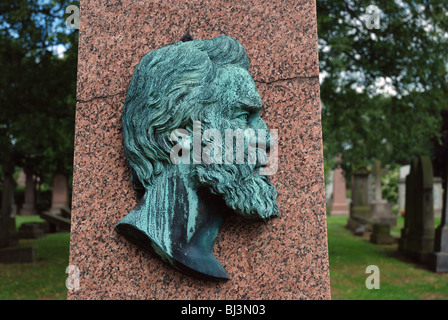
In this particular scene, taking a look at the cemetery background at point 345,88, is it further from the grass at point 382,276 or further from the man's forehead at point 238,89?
the man's forehead at point 238,89

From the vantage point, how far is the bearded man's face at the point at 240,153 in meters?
2.33

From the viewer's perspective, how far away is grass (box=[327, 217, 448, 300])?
277 inches

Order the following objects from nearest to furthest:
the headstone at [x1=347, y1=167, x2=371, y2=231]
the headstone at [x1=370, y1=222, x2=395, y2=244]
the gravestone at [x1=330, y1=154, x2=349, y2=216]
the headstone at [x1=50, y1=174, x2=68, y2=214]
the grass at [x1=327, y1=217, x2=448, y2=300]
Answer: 1. the grass at [x1=327, y1=217, x2=448, y2=300]
2. the headstone at [x1=370, y1=222, x2=395, y2=244]
3. the headstone at [x1=347, y1=167, x2=371, y2=231]
4. the headstone at [x1=50, y1=174, x2=68, y2=214]
5. the gravestone at [x1=330, y1=154, x2=349, y2=216]

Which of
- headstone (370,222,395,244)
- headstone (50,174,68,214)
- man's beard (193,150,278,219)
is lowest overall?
headstone (370,222,395,244)

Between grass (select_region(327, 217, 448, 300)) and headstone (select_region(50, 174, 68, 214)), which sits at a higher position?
headstone (select_region(50, 174, 68, 214))

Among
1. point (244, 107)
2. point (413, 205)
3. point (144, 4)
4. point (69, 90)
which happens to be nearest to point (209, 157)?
point (244, 107)

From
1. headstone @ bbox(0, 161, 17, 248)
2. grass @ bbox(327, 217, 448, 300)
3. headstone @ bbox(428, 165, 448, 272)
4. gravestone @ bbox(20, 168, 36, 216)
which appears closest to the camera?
grass @ bbox(327, 217, 448, 300)

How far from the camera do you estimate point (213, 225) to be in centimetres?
244

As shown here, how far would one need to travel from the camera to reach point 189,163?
7.91ft

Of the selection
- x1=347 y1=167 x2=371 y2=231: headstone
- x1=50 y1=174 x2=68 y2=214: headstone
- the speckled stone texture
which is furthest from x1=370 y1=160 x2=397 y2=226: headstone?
the speckled stone texture

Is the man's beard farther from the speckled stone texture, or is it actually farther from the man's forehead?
the man's forehead

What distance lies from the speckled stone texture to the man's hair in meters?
0.21

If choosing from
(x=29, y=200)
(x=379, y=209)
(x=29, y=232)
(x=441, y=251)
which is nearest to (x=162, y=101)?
(x=441, y=251)

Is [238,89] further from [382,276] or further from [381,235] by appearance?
[381,235]
